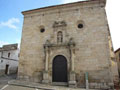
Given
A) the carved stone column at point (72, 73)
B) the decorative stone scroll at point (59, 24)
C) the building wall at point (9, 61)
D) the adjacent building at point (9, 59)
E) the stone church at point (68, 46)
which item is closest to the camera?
the carved stone column at point (72, 73)

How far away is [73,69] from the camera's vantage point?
23.4ft

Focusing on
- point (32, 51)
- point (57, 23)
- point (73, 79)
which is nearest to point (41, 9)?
point (57, 23)

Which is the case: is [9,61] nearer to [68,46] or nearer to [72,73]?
[68,46]

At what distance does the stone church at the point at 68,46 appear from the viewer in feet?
22.9

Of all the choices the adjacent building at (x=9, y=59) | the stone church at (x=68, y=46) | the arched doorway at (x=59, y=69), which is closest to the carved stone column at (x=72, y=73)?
the stone church at (x=68, y=46)

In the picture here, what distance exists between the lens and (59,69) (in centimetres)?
768

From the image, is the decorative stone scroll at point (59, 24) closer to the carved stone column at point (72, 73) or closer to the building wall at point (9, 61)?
the carved stone column at point (72, 73)

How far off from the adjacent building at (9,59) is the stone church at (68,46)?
303 inches

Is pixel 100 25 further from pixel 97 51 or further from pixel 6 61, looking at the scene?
pixel 6 61

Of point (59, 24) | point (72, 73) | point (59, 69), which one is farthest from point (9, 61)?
point (72, 73)

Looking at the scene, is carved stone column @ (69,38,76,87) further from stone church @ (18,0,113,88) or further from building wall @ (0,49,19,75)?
building wall @ (0,49,19,75)

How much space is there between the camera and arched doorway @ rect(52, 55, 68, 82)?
744 centimetres

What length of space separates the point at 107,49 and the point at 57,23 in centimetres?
461

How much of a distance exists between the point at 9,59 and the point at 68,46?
12441 millimetres
